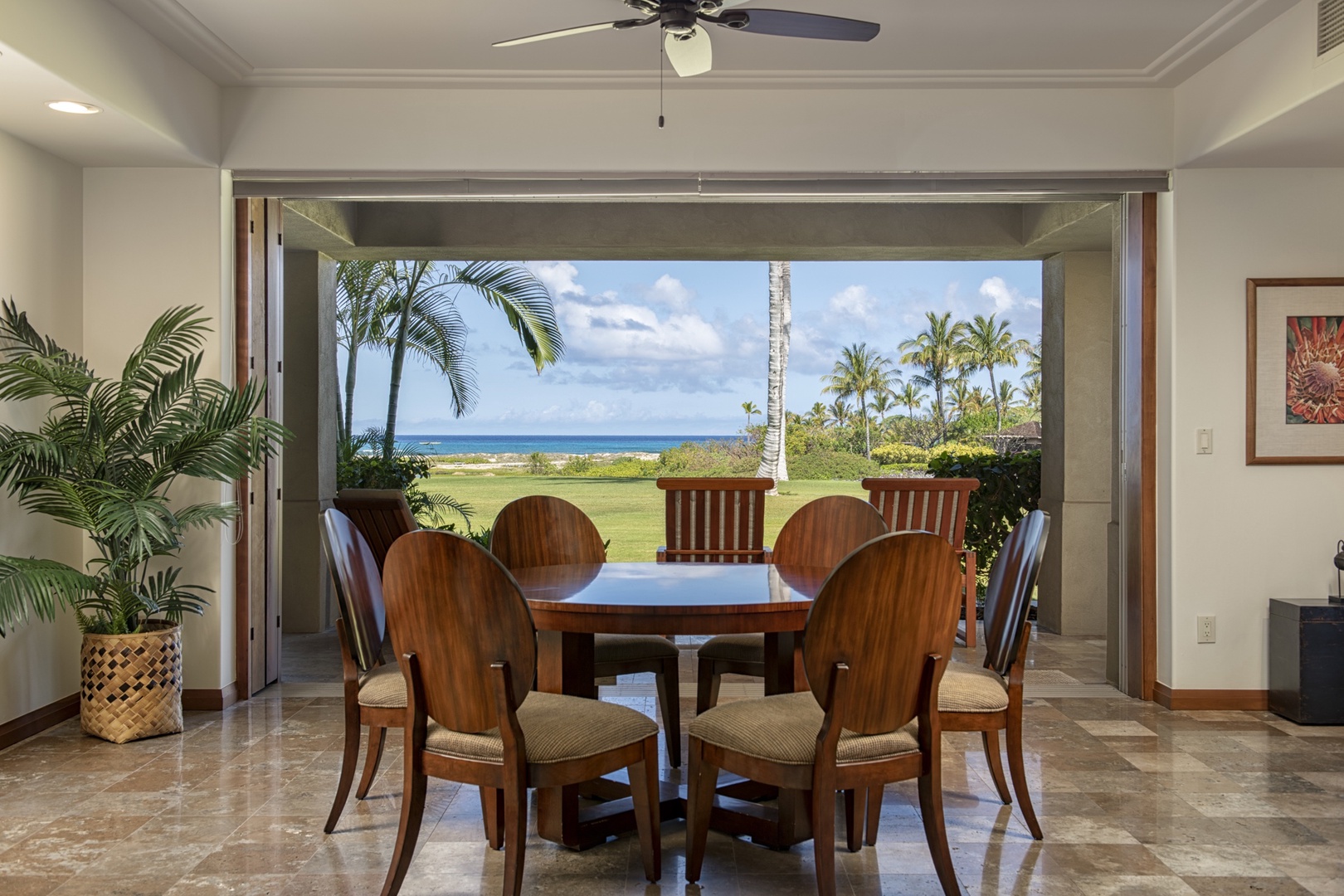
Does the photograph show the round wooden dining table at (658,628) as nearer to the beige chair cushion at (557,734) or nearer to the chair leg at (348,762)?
the beige chair cushion at (557,734)

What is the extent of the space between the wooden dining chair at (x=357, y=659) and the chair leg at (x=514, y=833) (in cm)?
59

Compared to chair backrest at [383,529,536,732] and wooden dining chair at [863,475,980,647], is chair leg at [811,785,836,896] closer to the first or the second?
chair backrest at [383,529,536,732]

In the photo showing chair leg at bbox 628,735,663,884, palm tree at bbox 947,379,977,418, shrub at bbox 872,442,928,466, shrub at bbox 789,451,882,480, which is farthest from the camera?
palm tree at bbox 947,379,977,418

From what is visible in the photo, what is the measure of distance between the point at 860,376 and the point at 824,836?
17.5 metres

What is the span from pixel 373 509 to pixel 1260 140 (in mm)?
3786

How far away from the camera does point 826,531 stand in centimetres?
354

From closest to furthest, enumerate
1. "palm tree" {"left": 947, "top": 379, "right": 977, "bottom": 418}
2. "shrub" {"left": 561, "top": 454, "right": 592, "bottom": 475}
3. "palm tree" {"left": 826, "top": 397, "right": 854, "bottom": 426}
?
"palm tree" {"left": 826, "top": 397, "right": 854, "bottom": 426} < "palm tree" {"left": 947, "top": 379, "right": 977, "bottom": 418} < "shrub" {"left": 561, "top": 454, "right": 592, "bottom": 475}

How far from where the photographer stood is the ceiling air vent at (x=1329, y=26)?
3.30 m

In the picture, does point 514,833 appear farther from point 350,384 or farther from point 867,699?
point 350,384

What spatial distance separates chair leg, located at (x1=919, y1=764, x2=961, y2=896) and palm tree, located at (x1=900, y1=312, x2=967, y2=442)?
1709cm

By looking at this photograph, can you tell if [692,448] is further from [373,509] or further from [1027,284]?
[373,509]

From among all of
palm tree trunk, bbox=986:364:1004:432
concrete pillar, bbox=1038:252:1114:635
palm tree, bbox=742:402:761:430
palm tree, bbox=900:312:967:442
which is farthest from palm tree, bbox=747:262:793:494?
concrete pillar, bbox=1038:252:1114:635

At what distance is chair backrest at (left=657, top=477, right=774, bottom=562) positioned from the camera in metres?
4.87

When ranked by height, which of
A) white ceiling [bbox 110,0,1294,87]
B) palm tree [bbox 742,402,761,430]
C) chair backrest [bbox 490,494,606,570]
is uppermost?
white ceiling [bbox 110,0,1294,87]
